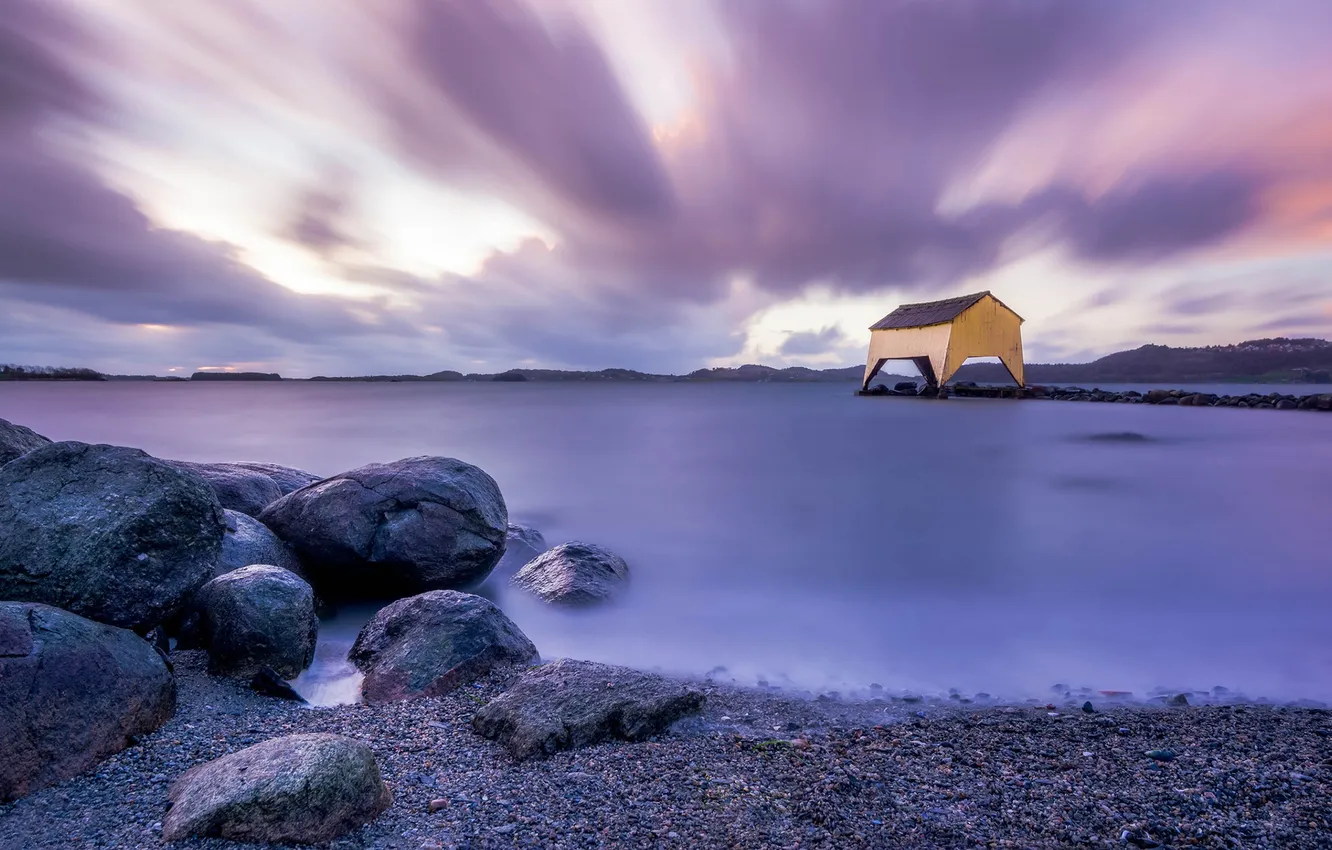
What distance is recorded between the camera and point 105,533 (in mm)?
2990

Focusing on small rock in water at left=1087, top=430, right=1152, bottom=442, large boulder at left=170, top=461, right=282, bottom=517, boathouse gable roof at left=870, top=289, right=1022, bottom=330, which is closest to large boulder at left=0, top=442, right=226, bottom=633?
large boulder at left=170, top=461, right=282, bottom=517

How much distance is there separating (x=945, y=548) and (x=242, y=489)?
23.9 feet

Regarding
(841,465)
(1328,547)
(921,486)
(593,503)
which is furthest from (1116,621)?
(841,465)

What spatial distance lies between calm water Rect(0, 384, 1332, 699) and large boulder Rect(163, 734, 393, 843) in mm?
1900

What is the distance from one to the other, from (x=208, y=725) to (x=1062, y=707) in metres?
4.18

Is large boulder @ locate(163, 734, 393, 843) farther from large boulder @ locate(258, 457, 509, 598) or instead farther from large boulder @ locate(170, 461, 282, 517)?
large boulder @ locate(170, 461, 282, 517)

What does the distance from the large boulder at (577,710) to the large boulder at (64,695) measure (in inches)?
52.4

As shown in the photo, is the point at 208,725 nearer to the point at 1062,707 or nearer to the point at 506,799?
the point at 506,799

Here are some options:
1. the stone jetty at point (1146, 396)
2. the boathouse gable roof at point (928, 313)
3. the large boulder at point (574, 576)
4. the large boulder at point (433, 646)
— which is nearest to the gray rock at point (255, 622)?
the large boulder at point (433, 646)

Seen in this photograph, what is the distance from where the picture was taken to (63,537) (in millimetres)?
2934

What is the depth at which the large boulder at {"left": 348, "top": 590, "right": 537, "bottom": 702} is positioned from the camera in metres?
3.26

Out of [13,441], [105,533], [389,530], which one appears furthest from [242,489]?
[105,533]

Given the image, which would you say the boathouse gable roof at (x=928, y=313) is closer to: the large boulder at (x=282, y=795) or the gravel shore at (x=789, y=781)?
the gravel shore at (x=789, y=781)

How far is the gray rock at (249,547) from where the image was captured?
404cm
